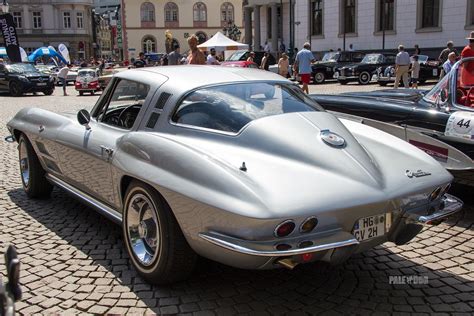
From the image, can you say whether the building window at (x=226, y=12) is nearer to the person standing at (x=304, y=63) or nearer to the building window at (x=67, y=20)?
the building window at (x=67, y=20)

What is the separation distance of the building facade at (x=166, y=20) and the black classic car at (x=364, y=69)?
6181 cm

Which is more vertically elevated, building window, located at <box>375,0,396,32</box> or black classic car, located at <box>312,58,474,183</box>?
building window, located at <box>375,0,396,32</box>

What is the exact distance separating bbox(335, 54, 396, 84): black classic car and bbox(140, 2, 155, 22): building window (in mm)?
65159

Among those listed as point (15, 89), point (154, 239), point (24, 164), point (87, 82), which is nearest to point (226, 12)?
point (87, 82)

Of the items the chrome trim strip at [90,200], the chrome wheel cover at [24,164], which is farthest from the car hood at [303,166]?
the chrome wheel cover at [24,164]

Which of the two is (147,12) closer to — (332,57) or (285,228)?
(332,57)

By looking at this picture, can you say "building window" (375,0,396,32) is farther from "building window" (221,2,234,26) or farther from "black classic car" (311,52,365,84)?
"building window" (221,2,234,26)

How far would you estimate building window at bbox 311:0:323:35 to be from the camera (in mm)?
38219

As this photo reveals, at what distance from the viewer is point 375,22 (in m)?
34.1

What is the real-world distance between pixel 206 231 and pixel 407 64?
1747 cm

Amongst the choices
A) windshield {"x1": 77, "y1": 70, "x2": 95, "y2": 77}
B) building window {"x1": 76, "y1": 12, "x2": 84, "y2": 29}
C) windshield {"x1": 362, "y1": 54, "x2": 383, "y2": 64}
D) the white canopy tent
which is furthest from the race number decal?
building window {"x1": 76, "y1": 12, "x2": 84, "y2": 29}

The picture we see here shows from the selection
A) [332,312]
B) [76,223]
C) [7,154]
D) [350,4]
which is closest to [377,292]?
[332,312]

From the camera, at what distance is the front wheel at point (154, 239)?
3338mm

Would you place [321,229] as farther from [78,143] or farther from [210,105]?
[78,143]
